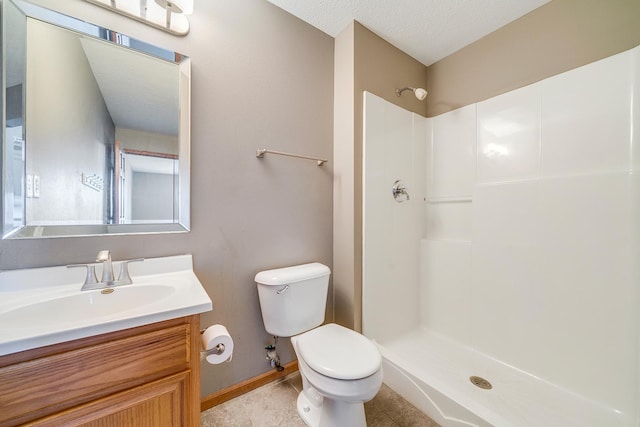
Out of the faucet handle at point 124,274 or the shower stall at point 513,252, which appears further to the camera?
the shower stall at point 513,252

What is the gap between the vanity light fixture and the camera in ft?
3.49


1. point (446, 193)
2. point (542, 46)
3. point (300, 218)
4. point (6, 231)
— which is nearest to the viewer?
point (6, 231)

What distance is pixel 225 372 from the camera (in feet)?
4.45

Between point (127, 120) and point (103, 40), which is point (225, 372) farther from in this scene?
point (103, 40)

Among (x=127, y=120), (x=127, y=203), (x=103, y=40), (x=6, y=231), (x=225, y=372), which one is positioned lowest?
(x=225, y=372)

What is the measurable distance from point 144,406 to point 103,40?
1423 mm

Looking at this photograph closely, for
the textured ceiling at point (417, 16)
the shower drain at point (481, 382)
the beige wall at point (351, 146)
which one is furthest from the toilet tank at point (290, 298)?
the textured ceiling at point (417, 16)

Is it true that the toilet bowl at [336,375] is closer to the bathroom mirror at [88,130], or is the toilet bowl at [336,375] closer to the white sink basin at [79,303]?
the white sink basin at [79,303]

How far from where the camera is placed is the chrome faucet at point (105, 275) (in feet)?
3.07

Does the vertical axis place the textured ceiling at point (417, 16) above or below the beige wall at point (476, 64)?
above

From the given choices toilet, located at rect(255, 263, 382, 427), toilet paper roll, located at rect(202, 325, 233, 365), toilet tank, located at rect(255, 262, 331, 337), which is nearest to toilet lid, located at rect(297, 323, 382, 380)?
toilet, located at rect(255, 263, 382, 427)

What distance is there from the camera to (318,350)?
1.16 meters

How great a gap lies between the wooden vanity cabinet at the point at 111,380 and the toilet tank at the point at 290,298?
0.54 meters

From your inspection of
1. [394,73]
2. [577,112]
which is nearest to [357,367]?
[577,112]
